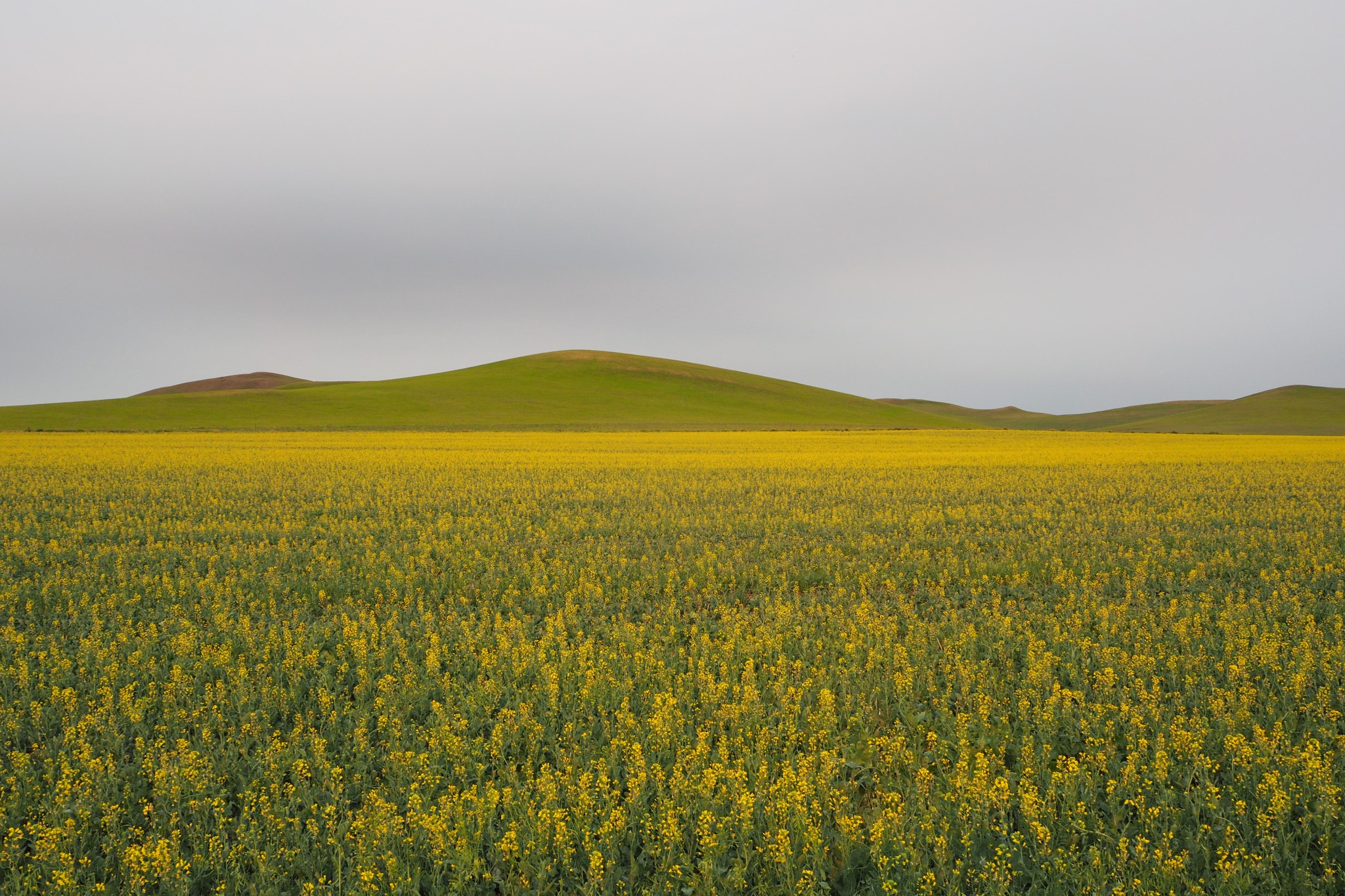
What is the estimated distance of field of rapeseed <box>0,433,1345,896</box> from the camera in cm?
386

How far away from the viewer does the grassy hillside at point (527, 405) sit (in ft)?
217

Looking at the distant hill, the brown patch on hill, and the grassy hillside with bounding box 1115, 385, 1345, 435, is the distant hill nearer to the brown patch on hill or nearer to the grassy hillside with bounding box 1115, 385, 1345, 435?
the grassy hillside with bounding box 1115, 385, 1345, 435

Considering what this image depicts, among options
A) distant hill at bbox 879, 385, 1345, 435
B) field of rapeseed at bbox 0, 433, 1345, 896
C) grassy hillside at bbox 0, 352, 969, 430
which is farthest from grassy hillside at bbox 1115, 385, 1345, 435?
field of rapeseed at bbox 0, 433, 1345, 896

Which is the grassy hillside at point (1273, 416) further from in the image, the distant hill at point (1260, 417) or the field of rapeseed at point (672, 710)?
the field of rapeseed at point (672, 710)

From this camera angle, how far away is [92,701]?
5754 millimetres

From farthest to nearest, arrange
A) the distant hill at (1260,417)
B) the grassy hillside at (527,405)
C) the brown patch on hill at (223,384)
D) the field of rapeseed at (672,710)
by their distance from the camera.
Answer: the brown patch on hill at (223,384) → the distant hill at (1260,417) → the grassy hillside at (527,405) → the field of rapeseed at (672,710)

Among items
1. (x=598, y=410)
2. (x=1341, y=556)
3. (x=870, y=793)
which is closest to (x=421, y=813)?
(x=870, y=793)

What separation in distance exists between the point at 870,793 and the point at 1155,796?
178cm

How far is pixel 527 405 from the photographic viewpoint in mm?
83500

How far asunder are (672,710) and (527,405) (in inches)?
3171

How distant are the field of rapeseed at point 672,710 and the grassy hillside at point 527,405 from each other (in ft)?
185

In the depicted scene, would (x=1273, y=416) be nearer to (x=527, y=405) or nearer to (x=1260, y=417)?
(x=1260, y=417)

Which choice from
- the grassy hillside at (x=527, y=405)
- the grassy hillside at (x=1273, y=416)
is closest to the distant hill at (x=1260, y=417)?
the grassy hillside at (x=1273, y=416)

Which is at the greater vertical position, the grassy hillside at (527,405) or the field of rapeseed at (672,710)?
the grassy hillside at (527,405)
